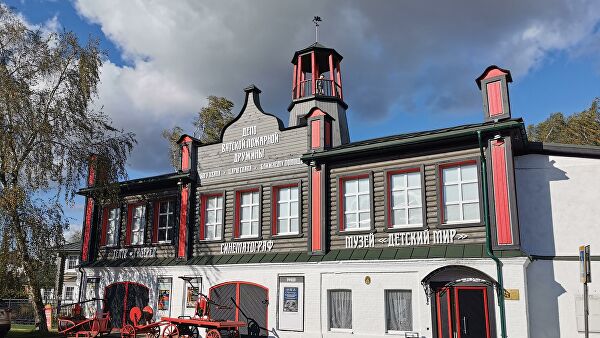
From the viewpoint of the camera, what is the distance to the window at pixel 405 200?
16281 millimetres

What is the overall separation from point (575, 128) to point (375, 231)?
24635 millimetres

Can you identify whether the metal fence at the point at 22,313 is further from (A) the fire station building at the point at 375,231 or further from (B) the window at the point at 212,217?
(B) the window at the point at 212,217

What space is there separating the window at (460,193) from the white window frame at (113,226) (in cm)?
1499

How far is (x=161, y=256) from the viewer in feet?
70.2

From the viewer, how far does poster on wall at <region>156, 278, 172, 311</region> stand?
20328mm

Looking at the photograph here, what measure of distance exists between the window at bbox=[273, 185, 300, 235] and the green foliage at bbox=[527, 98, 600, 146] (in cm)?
2267

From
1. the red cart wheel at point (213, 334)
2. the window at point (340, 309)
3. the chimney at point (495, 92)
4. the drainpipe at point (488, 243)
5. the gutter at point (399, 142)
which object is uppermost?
the chimney at point (495, 92)

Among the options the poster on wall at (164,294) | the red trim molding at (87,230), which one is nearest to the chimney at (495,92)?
the poster on wall at (164,294)

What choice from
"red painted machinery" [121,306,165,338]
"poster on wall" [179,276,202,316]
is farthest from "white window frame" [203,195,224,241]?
"red painted machinery" [121,306,165,338]

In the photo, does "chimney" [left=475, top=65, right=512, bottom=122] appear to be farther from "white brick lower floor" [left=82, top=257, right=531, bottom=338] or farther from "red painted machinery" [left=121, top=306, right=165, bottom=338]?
"red painted machinery" [left=121, top=306, right=165, bottom=338]

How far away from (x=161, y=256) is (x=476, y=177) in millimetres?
13121

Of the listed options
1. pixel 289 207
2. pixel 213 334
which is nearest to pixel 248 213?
pixel 289 207

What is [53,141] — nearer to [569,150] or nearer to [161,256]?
[161,256]

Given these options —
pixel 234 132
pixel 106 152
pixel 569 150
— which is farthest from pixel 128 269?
pixel 569 150
